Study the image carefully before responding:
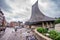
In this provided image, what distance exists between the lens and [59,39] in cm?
556

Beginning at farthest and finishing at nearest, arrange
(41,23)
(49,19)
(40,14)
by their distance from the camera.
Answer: (40,14), (41,23), (49,19)

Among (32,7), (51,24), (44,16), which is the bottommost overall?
(51,24)

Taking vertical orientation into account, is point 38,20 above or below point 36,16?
below

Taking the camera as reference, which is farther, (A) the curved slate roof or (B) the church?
(A) the curved slate roof

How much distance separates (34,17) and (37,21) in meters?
2.14

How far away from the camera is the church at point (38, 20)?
22.3 metres

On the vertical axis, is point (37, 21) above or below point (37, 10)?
below

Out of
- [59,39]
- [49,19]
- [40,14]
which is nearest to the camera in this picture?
[59,39]

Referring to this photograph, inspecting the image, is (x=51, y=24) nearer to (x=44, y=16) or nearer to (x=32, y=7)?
(x=44, y=16)

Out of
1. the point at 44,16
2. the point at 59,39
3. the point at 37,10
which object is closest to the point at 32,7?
the point at 37,10

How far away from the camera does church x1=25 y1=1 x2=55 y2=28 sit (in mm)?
22302

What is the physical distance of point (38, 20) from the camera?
23.1 metres

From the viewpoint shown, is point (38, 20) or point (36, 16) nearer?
point (38, 20)

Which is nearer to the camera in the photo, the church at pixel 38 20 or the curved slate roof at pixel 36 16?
the church at pixel 38 20
